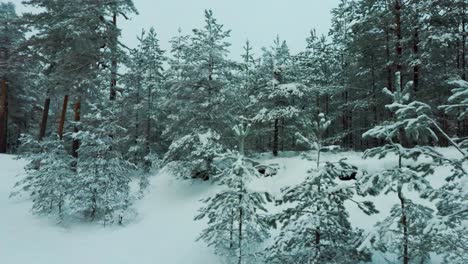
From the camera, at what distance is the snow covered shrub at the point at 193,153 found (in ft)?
42.2

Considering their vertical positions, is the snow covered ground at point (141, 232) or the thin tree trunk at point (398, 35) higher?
the thin tree trunk at point (398, 35)

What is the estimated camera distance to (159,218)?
12125 mm

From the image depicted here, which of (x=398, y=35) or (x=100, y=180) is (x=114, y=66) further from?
(x=398, y=35)

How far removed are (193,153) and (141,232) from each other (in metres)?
3.69

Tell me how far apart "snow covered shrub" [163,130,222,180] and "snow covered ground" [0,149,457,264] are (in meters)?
1.20

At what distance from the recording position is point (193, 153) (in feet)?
41.7

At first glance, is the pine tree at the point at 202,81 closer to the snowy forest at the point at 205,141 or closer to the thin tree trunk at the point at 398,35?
the snowy forest at the point at 205,141

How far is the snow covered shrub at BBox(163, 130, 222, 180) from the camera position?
12875 millimetres

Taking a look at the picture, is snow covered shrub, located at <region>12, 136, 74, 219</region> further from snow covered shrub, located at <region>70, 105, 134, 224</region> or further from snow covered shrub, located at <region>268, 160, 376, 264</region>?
snow covered shrub, located at <region>268, 160, 376, 264</region>

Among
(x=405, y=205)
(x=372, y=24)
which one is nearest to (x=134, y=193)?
(x=405, y=205)

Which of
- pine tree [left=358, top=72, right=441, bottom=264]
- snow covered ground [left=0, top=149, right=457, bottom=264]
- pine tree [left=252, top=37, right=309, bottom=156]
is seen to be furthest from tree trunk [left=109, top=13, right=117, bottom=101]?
pine tree [left=358, top=72, right=441, bottom=264]

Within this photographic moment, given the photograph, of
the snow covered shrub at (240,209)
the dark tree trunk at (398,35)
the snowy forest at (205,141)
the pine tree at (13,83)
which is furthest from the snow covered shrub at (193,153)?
the pine tree at (13,83)

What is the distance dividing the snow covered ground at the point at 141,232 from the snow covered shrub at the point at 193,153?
120cm

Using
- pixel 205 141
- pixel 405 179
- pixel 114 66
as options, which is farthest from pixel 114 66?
pixel 405 179
